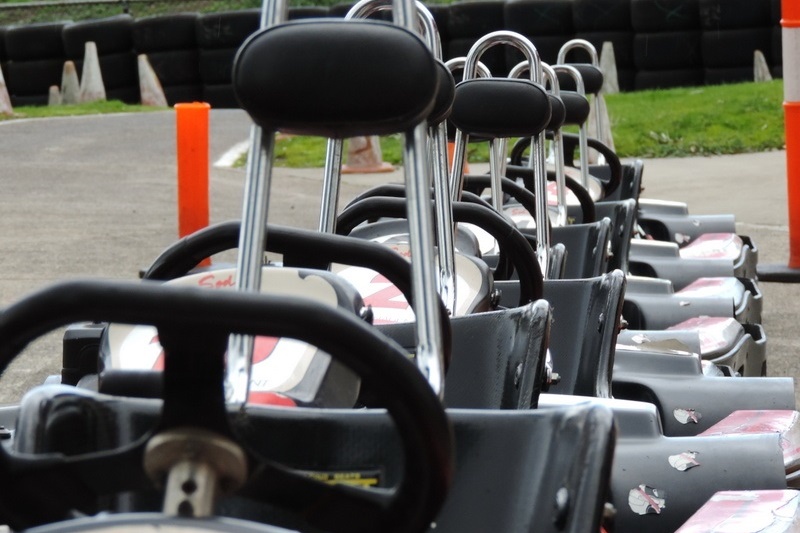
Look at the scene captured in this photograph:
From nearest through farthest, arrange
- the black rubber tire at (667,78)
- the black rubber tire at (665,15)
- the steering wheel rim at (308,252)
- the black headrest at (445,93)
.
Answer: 1. the steering wheel rim at (308,252)
2. the black headrest at (445,93)
3. the black rubber tire at (665,15)
4. the black rubber tire at (667,78)

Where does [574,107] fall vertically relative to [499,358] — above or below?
below

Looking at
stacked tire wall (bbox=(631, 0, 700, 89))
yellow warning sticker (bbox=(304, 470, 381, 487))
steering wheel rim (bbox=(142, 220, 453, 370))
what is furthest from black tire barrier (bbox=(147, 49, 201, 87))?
yellow warning sticker (bbox=(304, 470, 381, 487))

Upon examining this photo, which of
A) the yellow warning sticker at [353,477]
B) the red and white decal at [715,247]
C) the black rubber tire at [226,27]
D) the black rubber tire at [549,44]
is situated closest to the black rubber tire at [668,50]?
the black rubber tire at [549,44]

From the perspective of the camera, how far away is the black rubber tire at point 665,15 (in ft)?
44.9

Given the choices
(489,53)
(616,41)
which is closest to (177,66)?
(489,53)

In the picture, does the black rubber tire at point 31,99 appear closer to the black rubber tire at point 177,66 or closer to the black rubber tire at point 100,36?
the black rubber tire at point 100,36

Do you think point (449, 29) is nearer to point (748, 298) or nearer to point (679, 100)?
point (679, 100)

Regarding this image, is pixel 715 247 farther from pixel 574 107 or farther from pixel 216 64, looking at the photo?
pixel 216 64

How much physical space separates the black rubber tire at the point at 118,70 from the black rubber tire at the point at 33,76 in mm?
266

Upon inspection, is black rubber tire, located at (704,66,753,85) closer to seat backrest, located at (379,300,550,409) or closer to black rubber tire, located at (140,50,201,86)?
black rubber tire, located at (140,50,201,86)

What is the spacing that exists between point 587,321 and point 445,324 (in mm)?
1619

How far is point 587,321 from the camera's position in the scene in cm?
339

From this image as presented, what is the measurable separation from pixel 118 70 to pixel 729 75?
6.87 metres

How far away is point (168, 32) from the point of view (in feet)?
50.0
